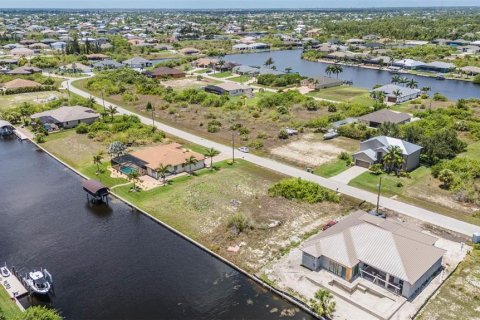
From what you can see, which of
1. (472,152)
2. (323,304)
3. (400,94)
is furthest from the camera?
(400,94)

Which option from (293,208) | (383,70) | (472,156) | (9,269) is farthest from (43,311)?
(383,70)

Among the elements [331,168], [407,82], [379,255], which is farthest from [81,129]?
[407,82]

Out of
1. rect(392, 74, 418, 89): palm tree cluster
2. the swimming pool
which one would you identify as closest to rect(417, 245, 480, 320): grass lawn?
the swimming pool

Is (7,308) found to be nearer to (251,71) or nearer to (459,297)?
(459,297)

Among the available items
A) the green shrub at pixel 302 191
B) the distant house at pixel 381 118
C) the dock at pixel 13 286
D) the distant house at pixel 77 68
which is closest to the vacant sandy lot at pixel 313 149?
the green shrub at pixel 302 191

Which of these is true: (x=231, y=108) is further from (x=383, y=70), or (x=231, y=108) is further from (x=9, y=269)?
(x=383, y=70)

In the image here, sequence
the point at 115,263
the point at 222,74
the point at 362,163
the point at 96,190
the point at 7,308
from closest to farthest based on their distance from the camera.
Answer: the point at 7,308 < the point at 115,263 < the point at 96,190 < the point at 362,163 < the point at 222,74

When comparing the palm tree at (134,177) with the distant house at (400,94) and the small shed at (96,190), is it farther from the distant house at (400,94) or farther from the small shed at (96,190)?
the distant house at (400,94)
